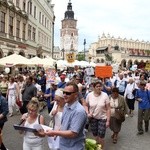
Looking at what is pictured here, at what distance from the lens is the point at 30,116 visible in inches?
238

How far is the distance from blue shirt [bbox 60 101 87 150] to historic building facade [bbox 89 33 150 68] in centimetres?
12408

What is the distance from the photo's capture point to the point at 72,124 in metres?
4.47

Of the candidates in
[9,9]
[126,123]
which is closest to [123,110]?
[126,123]

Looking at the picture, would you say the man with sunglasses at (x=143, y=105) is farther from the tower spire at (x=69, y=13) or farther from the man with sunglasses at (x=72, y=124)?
the tower spire at (x=69, y=13)

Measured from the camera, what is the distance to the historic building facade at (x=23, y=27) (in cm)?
3361

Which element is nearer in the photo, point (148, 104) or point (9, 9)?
point (148, 104)

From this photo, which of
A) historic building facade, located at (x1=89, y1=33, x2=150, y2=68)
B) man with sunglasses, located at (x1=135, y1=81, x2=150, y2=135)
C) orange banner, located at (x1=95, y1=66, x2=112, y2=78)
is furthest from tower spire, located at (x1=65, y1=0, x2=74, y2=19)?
man with sunglasses, located at (x1=135, y1=81, x2=150, y2=135)

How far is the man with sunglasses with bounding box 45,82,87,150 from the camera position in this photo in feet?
14.6

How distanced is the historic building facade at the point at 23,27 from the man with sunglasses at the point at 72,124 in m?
28.6

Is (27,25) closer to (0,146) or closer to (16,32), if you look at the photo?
(16,32)

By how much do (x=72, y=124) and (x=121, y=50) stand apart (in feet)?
444

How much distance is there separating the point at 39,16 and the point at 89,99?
1759 inches

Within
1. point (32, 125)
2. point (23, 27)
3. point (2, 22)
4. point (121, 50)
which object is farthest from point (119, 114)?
point (121, 50)

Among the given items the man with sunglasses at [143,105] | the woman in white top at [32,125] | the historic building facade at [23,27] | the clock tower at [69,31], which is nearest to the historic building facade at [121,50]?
the clock tower at [69,31]
